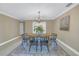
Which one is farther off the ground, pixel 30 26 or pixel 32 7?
pixel 32 7

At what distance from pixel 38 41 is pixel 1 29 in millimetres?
1965

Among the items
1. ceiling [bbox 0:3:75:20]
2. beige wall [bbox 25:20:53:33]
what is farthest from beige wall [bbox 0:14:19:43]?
beige wall [bbox 25:20:53:33]

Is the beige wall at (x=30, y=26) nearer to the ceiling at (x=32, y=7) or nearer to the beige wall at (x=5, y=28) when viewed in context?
the beige wall at (x=5, y=28)

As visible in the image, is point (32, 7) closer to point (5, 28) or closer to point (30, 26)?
point (5, 28)

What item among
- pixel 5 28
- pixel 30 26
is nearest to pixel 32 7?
pixel 5 28

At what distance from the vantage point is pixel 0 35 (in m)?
5.39

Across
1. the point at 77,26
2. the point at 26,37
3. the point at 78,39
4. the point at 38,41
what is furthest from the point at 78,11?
the point at 26,37

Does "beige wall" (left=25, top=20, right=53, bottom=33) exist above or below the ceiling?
below

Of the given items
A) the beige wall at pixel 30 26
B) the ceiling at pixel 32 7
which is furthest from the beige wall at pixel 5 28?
the beige wall at pixel 30 26

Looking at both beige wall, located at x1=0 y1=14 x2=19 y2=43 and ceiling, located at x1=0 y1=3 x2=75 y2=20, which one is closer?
ceiling, located at x1=0 y1=3 x2=75 y2=20

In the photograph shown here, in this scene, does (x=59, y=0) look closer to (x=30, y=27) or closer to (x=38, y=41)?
(x=38, y=41)

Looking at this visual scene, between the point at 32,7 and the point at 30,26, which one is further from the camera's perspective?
the point at 30,26

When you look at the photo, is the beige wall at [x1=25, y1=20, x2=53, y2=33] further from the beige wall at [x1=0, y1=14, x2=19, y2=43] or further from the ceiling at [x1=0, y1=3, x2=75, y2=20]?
the ceiling at [x1=0, y1=3, x2=75, y2=20]

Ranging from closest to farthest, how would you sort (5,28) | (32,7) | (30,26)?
(32,7) < (5,28) < (30,26)
